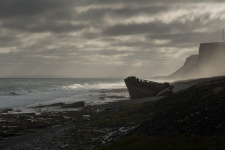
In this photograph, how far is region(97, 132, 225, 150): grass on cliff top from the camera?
13.4 m

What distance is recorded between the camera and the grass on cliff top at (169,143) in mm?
13406

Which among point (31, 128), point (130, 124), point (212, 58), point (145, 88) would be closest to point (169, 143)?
point (130, 124)

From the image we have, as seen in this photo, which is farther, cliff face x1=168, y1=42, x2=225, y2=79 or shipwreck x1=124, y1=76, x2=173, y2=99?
cliff face x1=168, y1=42, x2=225, y2=79

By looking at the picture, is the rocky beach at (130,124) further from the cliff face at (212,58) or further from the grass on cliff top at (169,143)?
the cliff face at (212,58)

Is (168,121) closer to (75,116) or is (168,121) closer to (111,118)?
(111,118)

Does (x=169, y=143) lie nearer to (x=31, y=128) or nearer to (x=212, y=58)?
(x=31, y=128)

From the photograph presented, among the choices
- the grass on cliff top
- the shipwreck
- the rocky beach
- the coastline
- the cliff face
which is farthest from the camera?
the cliff face

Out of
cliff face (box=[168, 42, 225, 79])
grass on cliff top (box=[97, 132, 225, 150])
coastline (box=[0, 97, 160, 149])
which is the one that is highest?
cliff face (box=[168, 42, 225, 79])

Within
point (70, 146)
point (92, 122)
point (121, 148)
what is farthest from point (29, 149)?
point (121, 148)

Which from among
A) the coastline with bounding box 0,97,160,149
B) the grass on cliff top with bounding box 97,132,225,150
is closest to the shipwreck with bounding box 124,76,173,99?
the coastline with bounding box 0,97,160,149

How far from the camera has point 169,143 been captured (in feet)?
50.1

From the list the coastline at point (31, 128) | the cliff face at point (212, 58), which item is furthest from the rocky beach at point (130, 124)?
the cliff face at point (212, 58)

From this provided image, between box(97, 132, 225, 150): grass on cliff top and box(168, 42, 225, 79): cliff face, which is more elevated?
box(168, 42, 225, 79): cliff face

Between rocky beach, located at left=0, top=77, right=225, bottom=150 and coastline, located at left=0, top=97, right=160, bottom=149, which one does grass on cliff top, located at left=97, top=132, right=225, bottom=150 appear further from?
coastline, located at left=0, top=97, right=160, bottom=149
